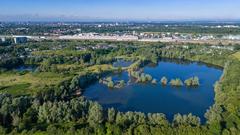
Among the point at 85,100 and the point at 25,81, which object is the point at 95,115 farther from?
the point at 25,81

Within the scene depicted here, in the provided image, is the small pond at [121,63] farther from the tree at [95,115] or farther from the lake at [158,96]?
the tree at [95,115]

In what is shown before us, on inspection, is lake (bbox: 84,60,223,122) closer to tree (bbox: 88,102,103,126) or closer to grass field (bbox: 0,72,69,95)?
grass field (bbox: 0,72,69,95)

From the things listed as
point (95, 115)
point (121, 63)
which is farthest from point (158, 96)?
point (121, 63)

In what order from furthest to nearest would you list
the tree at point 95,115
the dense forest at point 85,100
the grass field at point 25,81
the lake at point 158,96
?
the grass field at point 25,81, the lake at point 158,96, the tree at point 95,115, the dense forest at point 85,100

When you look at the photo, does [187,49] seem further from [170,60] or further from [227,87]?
[227,87]

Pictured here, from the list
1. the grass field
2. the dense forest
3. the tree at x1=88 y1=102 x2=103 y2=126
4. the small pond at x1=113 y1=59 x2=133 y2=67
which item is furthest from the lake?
the small pond at x1=113 y1=59 x2=133 y2=67

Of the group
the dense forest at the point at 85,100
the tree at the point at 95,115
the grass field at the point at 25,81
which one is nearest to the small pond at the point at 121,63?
the dense forest at the point at 85,100
